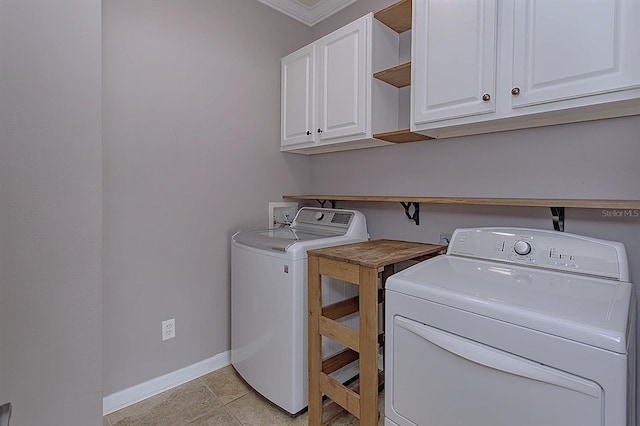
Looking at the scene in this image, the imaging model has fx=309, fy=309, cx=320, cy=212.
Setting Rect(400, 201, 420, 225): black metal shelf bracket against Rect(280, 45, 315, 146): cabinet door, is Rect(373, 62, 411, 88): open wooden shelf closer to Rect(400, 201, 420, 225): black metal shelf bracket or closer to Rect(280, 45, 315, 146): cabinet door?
Rect(280, 45, 315, 146): cabinet door

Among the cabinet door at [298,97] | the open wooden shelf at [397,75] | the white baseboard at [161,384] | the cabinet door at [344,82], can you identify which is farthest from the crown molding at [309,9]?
the white baseboard at [161,384]

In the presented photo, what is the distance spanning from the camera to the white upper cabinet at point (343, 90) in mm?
1816

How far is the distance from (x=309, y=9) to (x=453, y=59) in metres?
1.55

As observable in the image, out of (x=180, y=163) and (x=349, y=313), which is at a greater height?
(x=180, y=163)

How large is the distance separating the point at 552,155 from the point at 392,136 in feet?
2.54

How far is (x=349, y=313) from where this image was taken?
1.75 meters

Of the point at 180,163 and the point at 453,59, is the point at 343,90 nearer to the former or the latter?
the point at 453,59

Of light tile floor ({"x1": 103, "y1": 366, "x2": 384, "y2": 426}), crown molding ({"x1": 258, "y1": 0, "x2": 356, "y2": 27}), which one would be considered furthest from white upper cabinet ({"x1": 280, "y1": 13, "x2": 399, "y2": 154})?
light tile floor ({"x1": 103, "y1": 366, "x2": 384, "y2": 426})

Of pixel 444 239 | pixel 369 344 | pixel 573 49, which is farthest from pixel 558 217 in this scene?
pixel 369 344

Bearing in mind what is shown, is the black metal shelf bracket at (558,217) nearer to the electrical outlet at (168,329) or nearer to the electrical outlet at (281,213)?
the electrical outlet at (281,213)

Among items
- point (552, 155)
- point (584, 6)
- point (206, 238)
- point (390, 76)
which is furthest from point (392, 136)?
point (206, 238)

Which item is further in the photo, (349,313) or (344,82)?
(344,82)

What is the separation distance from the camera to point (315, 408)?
1.55 m

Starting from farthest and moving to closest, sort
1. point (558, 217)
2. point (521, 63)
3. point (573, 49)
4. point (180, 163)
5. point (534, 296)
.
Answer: point (180, 163)
point (558, 217)
point (521, 63)
point (573, 49)
point (534, 296)
